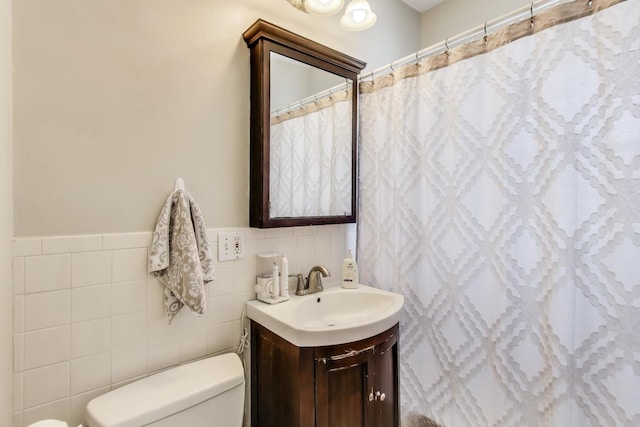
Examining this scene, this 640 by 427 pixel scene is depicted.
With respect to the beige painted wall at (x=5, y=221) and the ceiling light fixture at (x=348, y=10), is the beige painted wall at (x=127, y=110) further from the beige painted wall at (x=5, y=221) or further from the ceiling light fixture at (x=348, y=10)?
the ceiling light fixture at (x=348, y=10)

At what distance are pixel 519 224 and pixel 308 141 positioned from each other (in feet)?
3.34

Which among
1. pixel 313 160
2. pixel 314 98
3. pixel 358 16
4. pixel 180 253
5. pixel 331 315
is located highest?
pixel 358 16

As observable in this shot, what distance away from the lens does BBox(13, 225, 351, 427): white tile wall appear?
3.11 ft

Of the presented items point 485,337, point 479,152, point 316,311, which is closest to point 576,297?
point 485,337

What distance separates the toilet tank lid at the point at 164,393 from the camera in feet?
3.05

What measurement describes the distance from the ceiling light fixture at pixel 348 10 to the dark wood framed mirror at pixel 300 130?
16 centimetres

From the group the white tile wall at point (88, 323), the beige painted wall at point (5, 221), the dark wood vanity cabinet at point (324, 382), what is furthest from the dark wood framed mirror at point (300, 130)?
the beige painted wall at point (5, 221)

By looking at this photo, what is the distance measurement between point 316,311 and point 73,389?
0.93 metres

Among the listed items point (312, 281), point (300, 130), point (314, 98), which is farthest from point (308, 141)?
point (312, 281)

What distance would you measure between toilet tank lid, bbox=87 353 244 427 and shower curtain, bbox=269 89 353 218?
66 cm

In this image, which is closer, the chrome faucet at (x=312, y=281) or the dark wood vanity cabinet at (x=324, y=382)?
the dark wood vanity cabinet at (x=324, y=382)

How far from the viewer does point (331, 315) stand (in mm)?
1546

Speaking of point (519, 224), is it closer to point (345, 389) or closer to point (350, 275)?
point (350, 275)

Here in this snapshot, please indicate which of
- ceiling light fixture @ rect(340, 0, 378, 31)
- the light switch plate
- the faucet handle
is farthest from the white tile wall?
ceiling light fixture @ rect(340, 0, 378, 31)
